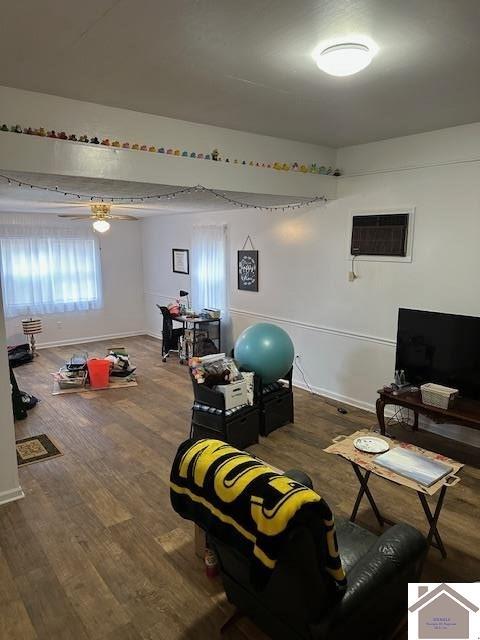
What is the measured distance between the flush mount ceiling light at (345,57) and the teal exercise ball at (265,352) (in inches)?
93.5

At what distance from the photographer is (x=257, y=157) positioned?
3906 millimetres

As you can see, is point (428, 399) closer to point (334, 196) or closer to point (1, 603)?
point (334, 196)

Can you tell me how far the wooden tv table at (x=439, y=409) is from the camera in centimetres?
329

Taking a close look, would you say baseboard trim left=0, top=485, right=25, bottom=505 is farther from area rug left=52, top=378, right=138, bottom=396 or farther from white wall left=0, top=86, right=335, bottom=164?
white wall left=0, top=86, right=335, bottom=164

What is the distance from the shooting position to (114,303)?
831 cm

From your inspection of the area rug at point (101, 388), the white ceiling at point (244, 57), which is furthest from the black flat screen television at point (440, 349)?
the area rug at point (101, 388)

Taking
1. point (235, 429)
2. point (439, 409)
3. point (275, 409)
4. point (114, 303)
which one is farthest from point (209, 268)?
point (439, 409)

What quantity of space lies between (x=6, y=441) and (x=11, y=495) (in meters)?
0.42

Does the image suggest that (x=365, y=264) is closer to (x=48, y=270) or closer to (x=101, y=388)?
(x=101, y=388)

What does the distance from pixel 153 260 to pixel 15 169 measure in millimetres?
5527

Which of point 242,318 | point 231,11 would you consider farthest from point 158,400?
point 231,11

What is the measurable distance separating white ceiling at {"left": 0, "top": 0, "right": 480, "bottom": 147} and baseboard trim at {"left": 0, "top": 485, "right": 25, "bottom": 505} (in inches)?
108

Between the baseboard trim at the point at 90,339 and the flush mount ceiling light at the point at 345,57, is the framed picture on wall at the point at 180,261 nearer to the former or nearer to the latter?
the baseboard trim at the point at 90,339

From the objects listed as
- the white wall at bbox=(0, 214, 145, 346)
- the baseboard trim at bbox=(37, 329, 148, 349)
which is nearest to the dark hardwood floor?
the baseboard trim at bbox=(37, 329, 148, 349)
